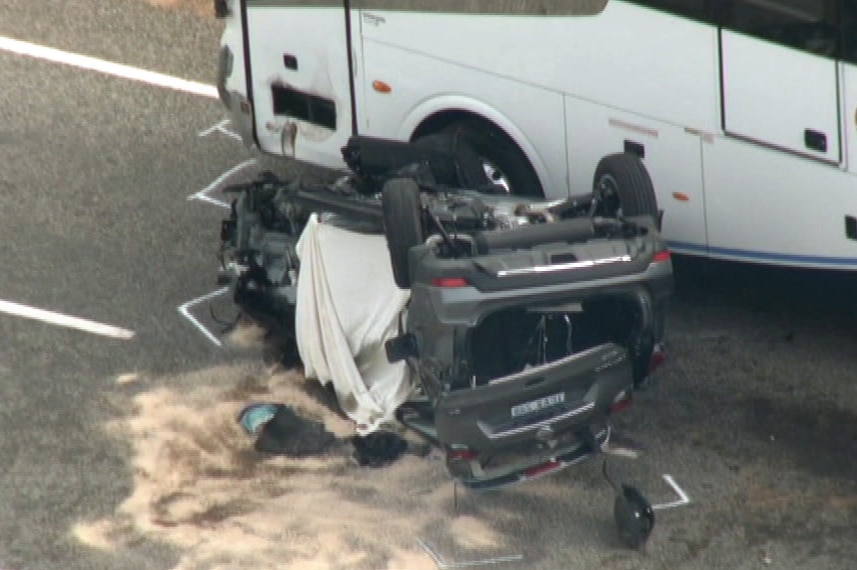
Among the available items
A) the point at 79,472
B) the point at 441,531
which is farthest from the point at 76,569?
the point at 441,531

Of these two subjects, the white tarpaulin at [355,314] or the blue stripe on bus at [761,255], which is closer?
the white tarpaulin at [355,314]

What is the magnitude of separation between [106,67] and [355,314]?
579 cm

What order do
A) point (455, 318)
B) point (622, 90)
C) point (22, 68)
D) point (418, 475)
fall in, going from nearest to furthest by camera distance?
point (455, 318), point (418, 475), point (622, 90), point (22, 68)

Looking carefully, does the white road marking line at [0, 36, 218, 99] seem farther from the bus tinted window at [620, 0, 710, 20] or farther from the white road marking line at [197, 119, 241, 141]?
the bus tinted window at [620, 0, 710, 20]

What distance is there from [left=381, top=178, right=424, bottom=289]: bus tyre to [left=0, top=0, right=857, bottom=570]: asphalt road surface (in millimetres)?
1453

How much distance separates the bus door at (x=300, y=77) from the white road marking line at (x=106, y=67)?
6.91 ft

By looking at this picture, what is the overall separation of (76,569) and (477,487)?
220cm

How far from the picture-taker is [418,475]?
1141cm

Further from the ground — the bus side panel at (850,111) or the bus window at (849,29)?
the bus window at (849,29)

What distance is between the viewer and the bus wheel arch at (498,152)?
13.2m

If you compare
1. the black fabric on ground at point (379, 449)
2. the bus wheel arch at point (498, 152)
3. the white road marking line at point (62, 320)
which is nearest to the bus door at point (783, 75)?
the bus wheel arch at point (498, 152)

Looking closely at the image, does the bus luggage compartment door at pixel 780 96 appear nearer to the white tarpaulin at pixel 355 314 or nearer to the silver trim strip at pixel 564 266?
the silver trim strip at pixel 564 266

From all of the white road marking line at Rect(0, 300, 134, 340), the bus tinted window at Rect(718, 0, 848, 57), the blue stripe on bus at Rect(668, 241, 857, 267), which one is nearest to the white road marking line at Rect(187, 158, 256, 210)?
the white road marking line at Rect(0, 300, 134, 340)

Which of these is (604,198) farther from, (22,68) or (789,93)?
(22,68)
